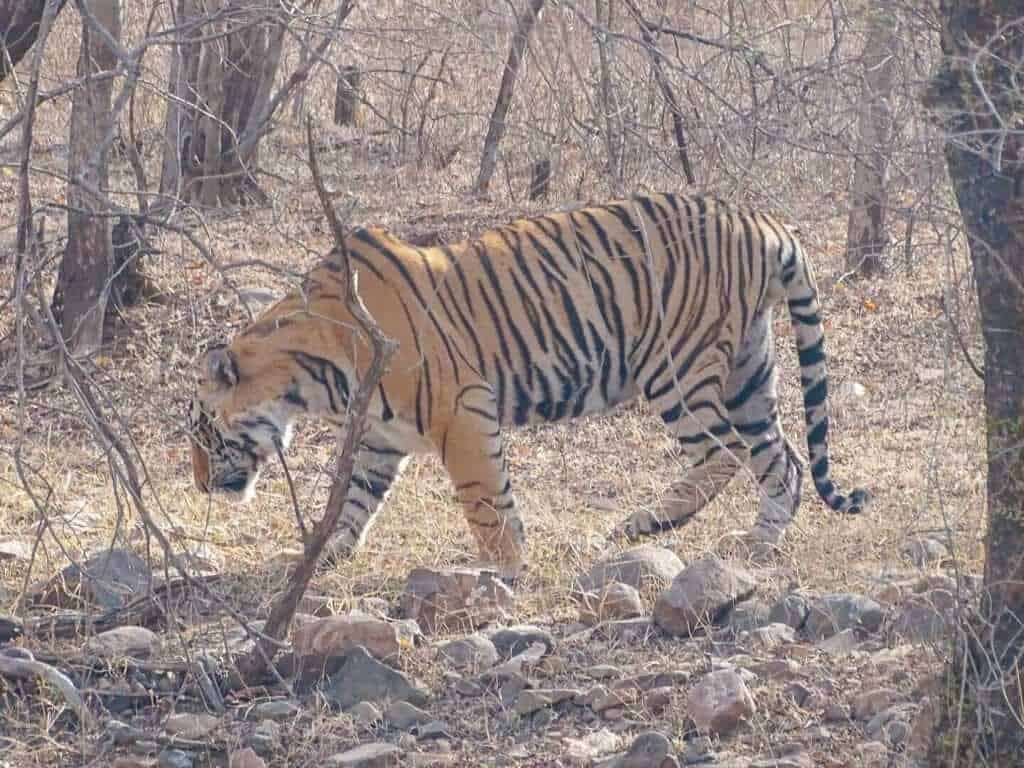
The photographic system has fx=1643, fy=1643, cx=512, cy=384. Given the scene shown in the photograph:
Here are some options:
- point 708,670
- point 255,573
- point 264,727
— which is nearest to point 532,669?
point 708,670

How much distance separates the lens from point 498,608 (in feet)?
17.4

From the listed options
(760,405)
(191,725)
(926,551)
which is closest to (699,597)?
(926,551)

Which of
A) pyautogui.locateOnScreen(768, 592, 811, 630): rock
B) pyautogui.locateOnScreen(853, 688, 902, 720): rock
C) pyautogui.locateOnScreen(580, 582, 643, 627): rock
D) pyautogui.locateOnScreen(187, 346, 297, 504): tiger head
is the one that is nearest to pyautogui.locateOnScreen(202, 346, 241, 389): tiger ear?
pyautogui.locateOnScreen(187, 346, 297, 504): tiger head

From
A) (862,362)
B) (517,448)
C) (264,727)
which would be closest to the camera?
(264,727)

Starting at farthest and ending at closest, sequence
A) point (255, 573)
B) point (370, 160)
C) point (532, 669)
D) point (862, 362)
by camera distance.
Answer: point (370, 160) → point (862, 362) → point (255, 573) → point (532, 669)

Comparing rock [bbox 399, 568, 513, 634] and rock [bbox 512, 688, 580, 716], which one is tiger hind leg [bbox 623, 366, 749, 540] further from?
rock [bbox 512, 688, 580, 716]

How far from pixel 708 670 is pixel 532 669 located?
50cm

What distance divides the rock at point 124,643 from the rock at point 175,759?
552 mm

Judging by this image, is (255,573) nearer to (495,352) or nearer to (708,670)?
(495,352)

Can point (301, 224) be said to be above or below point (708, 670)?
above

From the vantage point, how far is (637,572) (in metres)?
5.43

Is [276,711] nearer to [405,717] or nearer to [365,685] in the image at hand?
[365,685]

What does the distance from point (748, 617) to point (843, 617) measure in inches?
11.3

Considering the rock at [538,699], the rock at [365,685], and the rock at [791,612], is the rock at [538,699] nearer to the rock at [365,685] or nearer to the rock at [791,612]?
the rock at [365,685]
